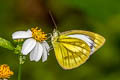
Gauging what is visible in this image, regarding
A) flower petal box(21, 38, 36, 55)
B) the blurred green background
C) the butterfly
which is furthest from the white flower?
the blurred green background

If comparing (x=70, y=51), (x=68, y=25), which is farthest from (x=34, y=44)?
(x=68, y=25)

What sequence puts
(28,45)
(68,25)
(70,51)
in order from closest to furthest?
(28,45) → (70,51) → (68,25)

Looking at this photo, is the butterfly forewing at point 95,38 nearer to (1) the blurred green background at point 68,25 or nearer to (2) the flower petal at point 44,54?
(2) the flower petal at point 44,54

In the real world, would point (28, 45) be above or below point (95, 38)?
below

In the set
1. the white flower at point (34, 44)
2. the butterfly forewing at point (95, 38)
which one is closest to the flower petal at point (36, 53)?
the white flower at point (34, 44)

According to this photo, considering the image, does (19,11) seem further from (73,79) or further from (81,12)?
(73,79)

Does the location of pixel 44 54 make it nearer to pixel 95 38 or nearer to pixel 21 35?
pixel 21 35

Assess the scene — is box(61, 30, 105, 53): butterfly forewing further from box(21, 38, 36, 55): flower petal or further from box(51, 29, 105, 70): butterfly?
box(21, 38, 36, 55): flower petal
